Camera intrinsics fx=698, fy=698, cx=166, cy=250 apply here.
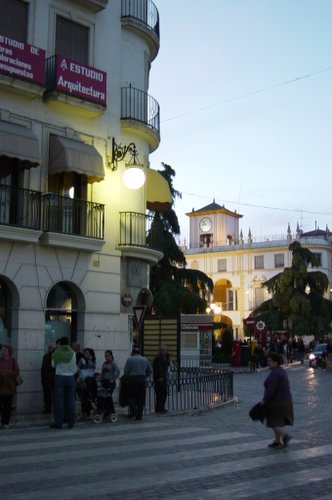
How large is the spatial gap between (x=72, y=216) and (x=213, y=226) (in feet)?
263

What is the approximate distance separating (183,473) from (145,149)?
13.4 m

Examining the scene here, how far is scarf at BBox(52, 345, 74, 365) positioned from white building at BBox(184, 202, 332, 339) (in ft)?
246

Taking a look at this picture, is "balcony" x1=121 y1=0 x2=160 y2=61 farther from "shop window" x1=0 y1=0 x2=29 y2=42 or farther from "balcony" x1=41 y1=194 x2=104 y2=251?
"balcony" x1=41 y1=194 x2=104 y2=251

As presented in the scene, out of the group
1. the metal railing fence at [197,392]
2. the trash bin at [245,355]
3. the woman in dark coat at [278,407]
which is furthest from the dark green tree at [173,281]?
the woman in dark coat at [278,407]

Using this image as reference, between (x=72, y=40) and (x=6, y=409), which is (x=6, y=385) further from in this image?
(x=72, y=40)

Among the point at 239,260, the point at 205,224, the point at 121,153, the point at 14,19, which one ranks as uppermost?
the point at 205,224

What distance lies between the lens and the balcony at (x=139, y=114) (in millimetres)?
20688

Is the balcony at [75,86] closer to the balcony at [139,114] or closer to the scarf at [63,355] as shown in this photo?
the balcony at [139,114]

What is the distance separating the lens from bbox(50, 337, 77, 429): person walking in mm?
15023

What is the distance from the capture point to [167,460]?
1095cm

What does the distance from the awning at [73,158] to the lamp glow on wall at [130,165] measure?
2.47ft

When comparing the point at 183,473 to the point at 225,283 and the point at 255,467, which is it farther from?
the point at 225,283

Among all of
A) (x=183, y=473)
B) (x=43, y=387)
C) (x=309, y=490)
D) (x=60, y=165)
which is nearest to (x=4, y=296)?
(x=43, y=387)

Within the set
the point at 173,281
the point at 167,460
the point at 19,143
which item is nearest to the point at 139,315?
the point at 19,143
